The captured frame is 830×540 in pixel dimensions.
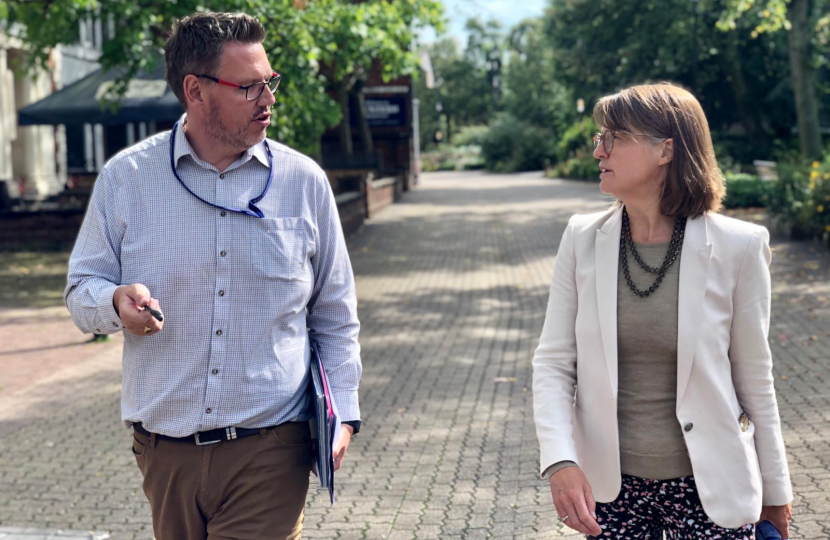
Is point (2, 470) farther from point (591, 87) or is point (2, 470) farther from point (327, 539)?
point (591, 87)

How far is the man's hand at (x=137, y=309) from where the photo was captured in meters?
2.38

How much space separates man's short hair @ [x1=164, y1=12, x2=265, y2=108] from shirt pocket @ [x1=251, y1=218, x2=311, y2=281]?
42 cm

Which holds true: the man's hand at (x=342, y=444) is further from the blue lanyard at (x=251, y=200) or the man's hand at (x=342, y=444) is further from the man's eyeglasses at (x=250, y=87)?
the man's eyeglasses at (x=250, y=87)

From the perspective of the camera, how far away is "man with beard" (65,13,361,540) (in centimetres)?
258

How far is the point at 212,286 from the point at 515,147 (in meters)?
58.9

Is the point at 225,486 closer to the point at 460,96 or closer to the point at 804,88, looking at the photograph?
the point at 804,88

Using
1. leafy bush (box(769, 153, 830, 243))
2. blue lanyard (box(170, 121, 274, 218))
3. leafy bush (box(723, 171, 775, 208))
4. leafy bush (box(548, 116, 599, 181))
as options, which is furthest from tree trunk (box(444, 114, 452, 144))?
blue lanyard (box(170, 121, 274, 218))

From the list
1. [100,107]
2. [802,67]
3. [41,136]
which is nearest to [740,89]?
[802,67]

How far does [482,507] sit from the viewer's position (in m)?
5.09

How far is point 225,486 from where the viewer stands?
2.62 meters

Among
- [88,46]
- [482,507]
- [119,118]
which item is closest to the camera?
[482,507]

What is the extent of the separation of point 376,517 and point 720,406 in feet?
9.62

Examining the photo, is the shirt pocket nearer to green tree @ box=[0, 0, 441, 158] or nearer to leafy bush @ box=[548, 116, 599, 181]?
green tree @ box=[0, 0, 441, 158]

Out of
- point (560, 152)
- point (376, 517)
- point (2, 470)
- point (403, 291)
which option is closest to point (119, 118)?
point (403, 291)
